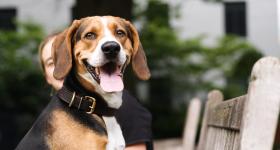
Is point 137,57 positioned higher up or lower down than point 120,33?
lower down

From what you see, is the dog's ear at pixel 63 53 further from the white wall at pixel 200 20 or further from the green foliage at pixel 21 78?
the white wall at pixel 200 20

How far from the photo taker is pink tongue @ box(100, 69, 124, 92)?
321cm

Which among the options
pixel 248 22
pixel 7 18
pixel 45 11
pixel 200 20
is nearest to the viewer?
pixel 45 11

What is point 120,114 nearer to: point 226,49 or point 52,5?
point 226,49

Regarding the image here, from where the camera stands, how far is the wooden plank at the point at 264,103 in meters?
2.08

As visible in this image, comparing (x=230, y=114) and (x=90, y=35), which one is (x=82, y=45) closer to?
(x=90, y=35)

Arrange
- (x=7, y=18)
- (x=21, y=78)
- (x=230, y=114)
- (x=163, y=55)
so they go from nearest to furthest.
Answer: (x=230, y=114) → (x=21, y=78) → (x=163, y=55) → (x=7, y=18)

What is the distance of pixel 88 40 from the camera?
3.35 m

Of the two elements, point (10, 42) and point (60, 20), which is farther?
point (60, 20)

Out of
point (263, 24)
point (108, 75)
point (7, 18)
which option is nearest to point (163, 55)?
point (263, 24)

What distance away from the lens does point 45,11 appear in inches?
792

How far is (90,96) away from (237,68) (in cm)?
1472

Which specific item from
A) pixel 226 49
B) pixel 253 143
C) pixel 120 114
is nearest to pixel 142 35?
pixel 226 49

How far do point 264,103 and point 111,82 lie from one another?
1244 mm
